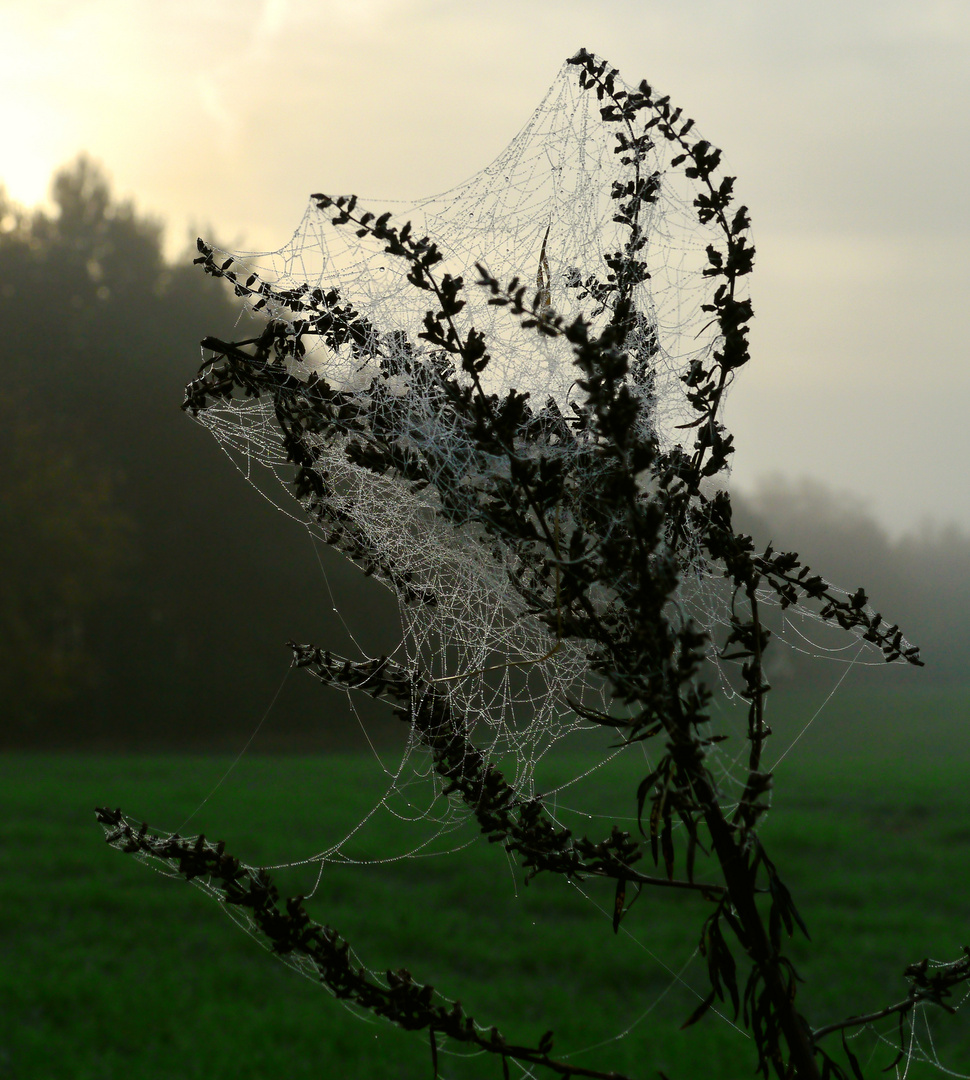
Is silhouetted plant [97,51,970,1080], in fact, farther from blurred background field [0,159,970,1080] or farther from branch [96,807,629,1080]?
blurred background field [0,159,970,1080]

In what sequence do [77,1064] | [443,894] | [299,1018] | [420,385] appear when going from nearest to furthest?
[420,385]
[77,1064]
[299,1018]
[443,894]

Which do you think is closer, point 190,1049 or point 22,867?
point 190,1049

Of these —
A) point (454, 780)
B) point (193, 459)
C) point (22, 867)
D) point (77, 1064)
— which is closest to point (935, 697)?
point (193, 459)

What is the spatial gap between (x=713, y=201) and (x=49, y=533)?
27.6m

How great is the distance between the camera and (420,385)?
2.02 m

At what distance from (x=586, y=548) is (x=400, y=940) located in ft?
36.0

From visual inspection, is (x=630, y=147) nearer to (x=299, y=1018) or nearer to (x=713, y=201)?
(x=713, y=201)

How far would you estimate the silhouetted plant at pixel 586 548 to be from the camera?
1.58m

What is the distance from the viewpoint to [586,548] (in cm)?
189

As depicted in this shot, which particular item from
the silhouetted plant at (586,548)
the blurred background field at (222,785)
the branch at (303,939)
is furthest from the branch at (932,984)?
the blurred background field at (222,785)

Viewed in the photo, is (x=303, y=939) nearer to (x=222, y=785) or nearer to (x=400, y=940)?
(x=400, y=940)

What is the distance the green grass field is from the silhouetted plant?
13.0ft

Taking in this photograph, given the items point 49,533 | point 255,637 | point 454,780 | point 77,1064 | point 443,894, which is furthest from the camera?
point 255,637

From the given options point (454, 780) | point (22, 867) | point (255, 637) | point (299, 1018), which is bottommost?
point (22, 867)
